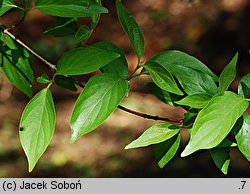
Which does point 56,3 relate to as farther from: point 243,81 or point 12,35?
point 243,81

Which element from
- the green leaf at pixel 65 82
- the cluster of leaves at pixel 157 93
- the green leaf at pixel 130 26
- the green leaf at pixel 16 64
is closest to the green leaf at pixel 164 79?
the cluster of leaves at pixel 157 93

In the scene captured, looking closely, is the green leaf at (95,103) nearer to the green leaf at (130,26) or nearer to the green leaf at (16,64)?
the green leaf at (130,26)

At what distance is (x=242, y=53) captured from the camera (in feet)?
15.1

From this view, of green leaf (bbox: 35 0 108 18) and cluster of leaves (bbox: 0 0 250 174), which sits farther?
green leaf (bbox: 35 0 108 18)

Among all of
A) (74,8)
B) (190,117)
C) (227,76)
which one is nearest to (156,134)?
(190,117)

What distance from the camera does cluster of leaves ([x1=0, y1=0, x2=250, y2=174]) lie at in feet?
2.81

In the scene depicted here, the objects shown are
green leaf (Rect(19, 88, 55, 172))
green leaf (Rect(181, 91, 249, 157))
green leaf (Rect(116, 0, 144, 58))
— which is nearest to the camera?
green leaf (Rect(181, 91, 249, 157))

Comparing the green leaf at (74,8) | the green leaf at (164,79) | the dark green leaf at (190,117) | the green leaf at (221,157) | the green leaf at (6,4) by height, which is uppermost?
the green leaf at (74,8)

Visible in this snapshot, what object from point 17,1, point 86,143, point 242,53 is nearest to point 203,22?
point 242,53

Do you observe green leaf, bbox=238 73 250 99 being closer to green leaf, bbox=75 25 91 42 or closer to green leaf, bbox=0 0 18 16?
green leaf, bbox=75 25 91 42

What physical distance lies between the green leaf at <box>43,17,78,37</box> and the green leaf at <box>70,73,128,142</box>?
226 mm

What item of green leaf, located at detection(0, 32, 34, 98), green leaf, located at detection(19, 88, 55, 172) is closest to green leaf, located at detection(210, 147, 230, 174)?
green leaf, located at detection(19, 88, 55, 172)

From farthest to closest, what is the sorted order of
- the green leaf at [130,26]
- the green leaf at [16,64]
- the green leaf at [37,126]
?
the green leaf at [16,64], the green leaf at [130,26], the green leaf at [37,126]

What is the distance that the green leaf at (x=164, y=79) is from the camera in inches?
36.3
